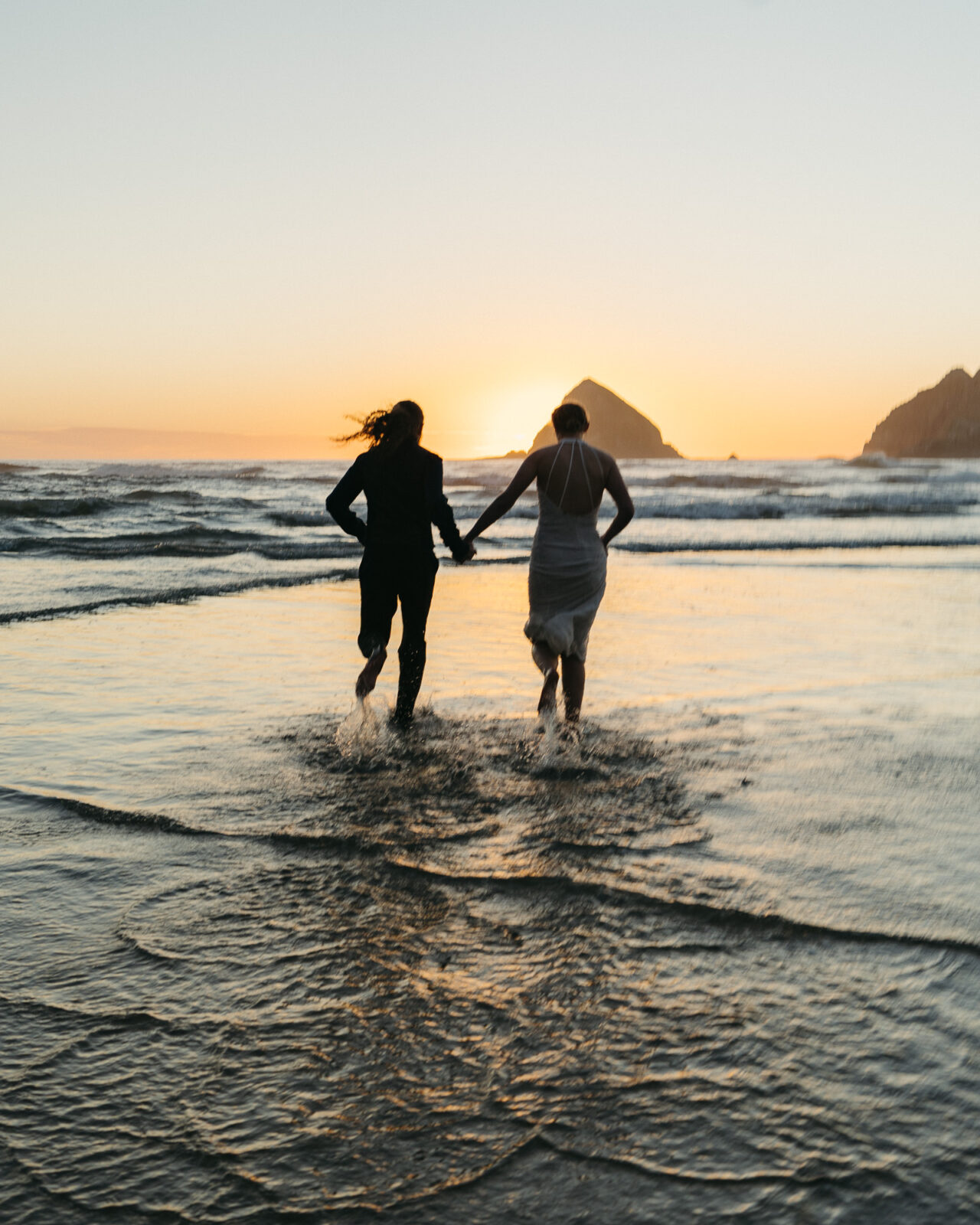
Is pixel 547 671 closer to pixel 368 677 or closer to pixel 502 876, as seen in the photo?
pixel 368 677

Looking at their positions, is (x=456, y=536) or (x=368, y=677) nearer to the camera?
(x=368, y=677)

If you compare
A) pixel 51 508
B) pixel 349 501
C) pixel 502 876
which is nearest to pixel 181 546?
pixel 51 508

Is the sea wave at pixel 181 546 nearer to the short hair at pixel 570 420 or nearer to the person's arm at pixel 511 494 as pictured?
the person's arm at pixel 511 494

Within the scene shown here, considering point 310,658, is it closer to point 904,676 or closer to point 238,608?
point 238,608

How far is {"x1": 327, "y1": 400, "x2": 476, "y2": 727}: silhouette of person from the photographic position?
6074mm

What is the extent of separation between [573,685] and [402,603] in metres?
1.17

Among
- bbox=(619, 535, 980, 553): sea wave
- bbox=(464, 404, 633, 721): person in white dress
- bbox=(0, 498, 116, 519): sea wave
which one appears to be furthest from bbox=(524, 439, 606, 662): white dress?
bbox=(0, 498, 116, 519): sea wave

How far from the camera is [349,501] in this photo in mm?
6262

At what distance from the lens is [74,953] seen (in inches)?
121

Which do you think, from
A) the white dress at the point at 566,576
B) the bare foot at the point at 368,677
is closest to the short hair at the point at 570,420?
the white dress at the point at 566,576

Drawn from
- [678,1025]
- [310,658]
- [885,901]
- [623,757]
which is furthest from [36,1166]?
[310,658]

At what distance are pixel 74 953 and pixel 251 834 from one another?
43.4 inches

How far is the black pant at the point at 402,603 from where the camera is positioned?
6.20 metres

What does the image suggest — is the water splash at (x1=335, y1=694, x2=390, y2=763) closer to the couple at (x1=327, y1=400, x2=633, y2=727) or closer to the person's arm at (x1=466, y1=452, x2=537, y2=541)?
the couple at (x1=327, y1=400, x2=633, y2=727)
